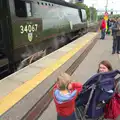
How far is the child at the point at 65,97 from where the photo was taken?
353 cm

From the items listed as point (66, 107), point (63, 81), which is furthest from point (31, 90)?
point (63, 81)

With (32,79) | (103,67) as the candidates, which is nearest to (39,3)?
(32,79)

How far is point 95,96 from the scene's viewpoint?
374cm

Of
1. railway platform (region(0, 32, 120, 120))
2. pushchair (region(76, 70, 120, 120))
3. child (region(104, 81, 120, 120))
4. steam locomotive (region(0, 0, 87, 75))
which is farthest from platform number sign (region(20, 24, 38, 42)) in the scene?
child (region(104, 81, 120, 120))

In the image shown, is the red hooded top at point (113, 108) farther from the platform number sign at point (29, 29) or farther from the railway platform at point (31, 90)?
the platform number sign at point (29, 29)

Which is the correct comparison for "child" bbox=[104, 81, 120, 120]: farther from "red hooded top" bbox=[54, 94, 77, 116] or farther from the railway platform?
the railway platform

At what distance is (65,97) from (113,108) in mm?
711

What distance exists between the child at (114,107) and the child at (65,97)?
1.67 feet

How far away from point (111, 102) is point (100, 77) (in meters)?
0.42

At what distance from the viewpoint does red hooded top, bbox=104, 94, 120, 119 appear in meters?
3.77

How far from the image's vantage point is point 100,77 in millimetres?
3676

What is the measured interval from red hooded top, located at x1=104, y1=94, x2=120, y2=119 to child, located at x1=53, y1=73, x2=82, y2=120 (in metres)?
0.51

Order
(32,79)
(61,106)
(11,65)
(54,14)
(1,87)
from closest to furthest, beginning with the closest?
1. (61,106)
2. (1,87)
3. (32,79)
4. (11,65)
5. (54,14)

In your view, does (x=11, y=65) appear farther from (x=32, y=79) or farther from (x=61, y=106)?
(x=61, y=106)
